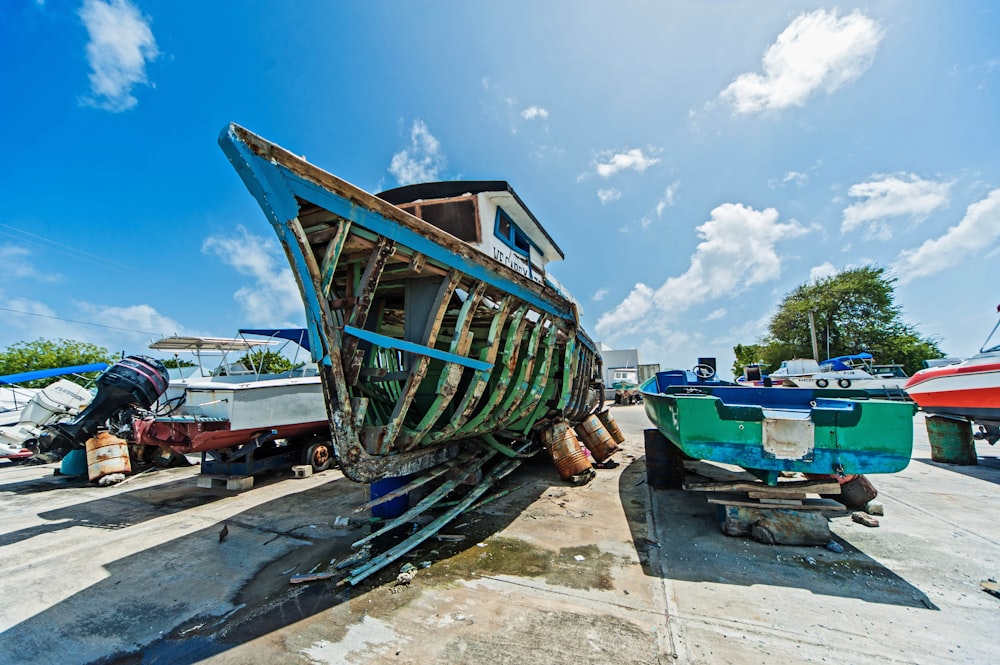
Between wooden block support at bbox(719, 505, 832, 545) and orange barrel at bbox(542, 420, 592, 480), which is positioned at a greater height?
orange barrel at bbox(542, 420, 592, 480)

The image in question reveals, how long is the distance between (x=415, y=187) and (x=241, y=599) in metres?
5.43

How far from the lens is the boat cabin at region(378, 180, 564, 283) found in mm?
5379

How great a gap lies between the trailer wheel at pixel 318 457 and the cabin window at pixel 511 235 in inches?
202

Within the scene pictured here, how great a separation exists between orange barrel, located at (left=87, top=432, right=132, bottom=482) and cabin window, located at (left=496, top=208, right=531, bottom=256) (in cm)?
773

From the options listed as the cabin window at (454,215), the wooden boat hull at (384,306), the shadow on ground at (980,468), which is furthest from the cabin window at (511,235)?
the shadow on ground at (980,468)

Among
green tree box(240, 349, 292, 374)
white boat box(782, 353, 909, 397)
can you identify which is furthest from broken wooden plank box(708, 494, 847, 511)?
green tree box(240, 349, 292, 374)

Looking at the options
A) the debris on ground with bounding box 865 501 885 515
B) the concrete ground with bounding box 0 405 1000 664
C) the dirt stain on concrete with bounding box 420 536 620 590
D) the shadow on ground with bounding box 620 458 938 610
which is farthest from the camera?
the debris on ground with bounding box 865 501 885 515

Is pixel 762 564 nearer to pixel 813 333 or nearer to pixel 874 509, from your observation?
pixel 874 509

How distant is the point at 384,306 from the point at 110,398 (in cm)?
559

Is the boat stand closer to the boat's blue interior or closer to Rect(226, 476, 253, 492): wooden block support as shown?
Rect(226, 476, 253, 492): wooden block support

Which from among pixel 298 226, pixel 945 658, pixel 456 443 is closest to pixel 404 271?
pixel 298 226

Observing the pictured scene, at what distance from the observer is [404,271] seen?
3.54 m

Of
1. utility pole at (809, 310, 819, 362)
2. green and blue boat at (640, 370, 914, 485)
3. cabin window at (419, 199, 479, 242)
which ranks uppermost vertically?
utility pole at (809, 310, 819, 362)

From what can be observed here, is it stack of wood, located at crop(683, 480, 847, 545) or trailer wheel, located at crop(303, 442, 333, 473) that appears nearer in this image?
stack of wood, located at crop(683, 480, 847, 545)
